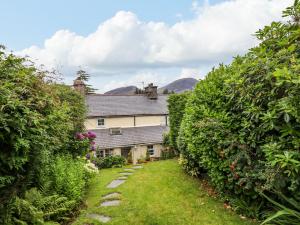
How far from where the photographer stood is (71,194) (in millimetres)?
5918

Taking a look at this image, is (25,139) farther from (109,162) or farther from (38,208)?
(109,162)

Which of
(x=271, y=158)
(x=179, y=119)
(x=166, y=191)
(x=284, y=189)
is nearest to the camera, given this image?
(x=271, y=158)

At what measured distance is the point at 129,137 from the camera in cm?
2273

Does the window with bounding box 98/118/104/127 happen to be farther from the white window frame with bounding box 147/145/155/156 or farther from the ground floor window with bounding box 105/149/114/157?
the white window frame with bounding box 147/145/155/156

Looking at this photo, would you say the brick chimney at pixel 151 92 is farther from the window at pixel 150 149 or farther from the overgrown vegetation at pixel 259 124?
the overgrown vegetation at pixel 259 124

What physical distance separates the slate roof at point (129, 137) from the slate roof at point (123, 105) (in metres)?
1.59

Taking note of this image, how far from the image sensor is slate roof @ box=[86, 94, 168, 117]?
22.8m

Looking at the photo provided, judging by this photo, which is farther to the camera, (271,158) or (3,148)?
(271,158)

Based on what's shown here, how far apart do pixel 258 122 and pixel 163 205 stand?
9.80 ft

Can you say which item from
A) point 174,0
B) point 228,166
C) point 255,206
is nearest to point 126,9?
point 174,0

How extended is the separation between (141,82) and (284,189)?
1124 inches

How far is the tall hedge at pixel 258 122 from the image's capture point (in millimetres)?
3391

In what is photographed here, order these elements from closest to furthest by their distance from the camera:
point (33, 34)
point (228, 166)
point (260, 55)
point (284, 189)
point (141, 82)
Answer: point (284, 189) → point (260, 55) → point (228, 166) → point (33, 34) → point (141, 82)

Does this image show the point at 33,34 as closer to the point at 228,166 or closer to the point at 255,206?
the point at 228,166
